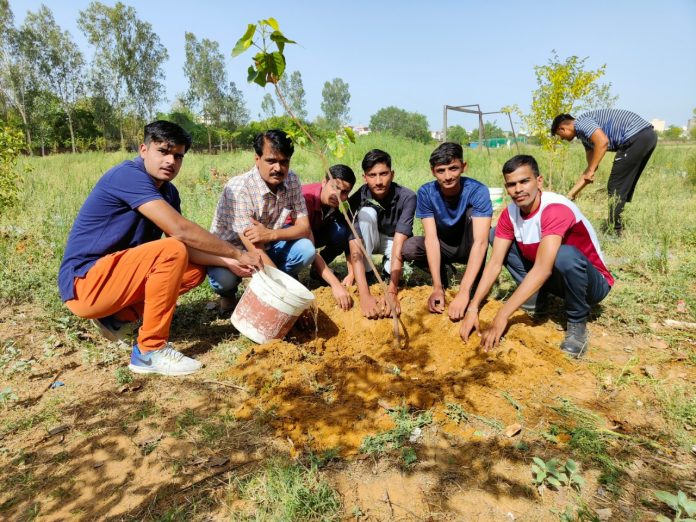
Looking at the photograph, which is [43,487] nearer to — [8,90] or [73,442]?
[73,442]

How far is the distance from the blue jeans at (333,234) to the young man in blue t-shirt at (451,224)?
23.0 inches

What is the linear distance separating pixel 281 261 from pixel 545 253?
6.35 ft

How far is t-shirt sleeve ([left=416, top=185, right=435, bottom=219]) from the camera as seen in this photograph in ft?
10.3

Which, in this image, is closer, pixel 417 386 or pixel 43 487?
pixel 43 487

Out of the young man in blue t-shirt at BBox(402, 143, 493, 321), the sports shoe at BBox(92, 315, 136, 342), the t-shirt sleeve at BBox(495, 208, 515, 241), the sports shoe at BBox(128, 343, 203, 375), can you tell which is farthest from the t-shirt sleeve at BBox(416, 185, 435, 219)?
the sports shoe at BBox(92, 315, 136, 342)

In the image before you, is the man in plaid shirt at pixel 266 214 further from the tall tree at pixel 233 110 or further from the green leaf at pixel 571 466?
the tall tree at pixel 233 110

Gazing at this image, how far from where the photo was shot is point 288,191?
3117 millimetres

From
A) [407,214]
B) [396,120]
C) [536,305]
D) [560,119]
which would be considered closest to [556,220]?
[536,305]

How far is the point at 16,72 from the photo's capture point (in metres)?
25.2

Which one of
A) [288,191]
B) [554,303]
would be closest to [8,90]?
[288,191]

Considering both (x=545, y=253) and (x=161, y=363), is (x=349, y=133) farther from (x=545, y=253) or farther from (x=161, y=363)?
(x=161, y=363)

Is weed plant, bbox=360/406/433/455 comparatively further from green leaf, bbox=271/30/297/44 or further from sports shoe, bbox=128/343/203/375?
green leaf, bbox=271/30/297/44

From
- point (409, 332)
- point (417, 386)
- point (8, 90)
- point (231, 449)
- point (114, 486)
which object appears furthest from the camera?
point (8, 90)

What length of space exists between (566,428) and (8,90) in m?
33.8
